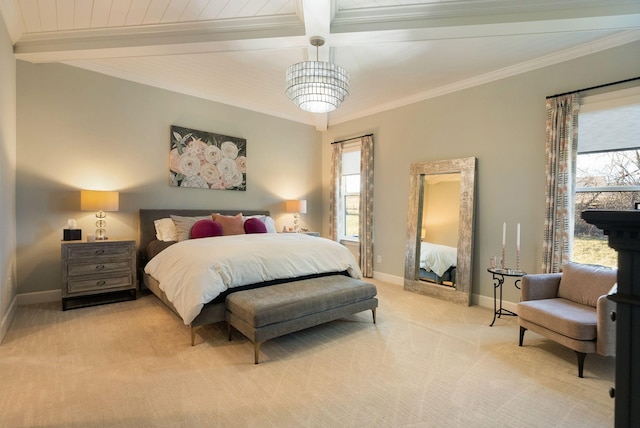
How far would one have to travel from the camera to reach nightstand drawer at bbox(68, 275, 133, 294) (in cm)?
349

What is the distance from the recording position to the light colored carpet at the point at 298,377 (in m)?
1.82

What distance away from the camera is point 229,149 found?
16.9ft

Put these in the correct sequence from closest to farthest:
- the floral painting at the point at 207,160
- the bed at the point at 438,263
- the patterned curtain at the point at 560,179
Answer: the patterned curtain at the point at 560,179
the bed at the point at 438,263
the floral painting at the point at 207,160

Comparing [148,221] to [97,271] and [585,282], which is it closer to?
[97,271]

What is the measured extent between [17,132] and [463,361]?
522 cm

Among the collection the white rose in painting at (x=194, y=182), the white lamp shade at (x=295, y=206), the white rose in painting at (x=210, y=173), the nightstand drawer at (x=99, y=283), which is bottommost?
the nightstand drawer at (x=99, y=283)

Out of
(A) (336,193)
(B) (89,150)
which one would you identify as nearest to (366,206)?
(A) (336,193)

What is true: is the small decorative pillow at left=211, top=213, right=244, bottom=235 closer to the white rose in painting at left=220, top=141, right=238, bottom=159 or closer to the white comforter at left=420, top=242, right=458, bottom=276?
the white rose in painting at left=220, top=141, right=238, bottom=159

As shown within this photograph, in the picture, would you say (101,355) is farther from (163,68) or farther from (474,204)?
(474,204)

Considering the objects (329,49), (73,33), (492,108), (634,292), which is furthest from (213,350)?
(492,108)

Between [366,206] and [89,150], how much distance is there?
4.09m

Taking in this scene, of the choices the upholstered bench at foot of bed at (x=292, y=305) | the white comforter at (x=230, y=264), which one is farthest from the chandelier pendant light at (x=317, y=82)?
the upholstered bench at foot of bed at (x=292, y=305)

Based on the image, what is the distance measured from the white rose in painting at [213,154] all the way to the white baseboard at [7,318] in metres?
2.87

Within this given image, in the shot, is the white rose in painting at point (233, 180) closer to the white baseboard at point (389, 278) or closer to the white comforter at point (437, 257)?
the white baseboard at point (389, 278)
